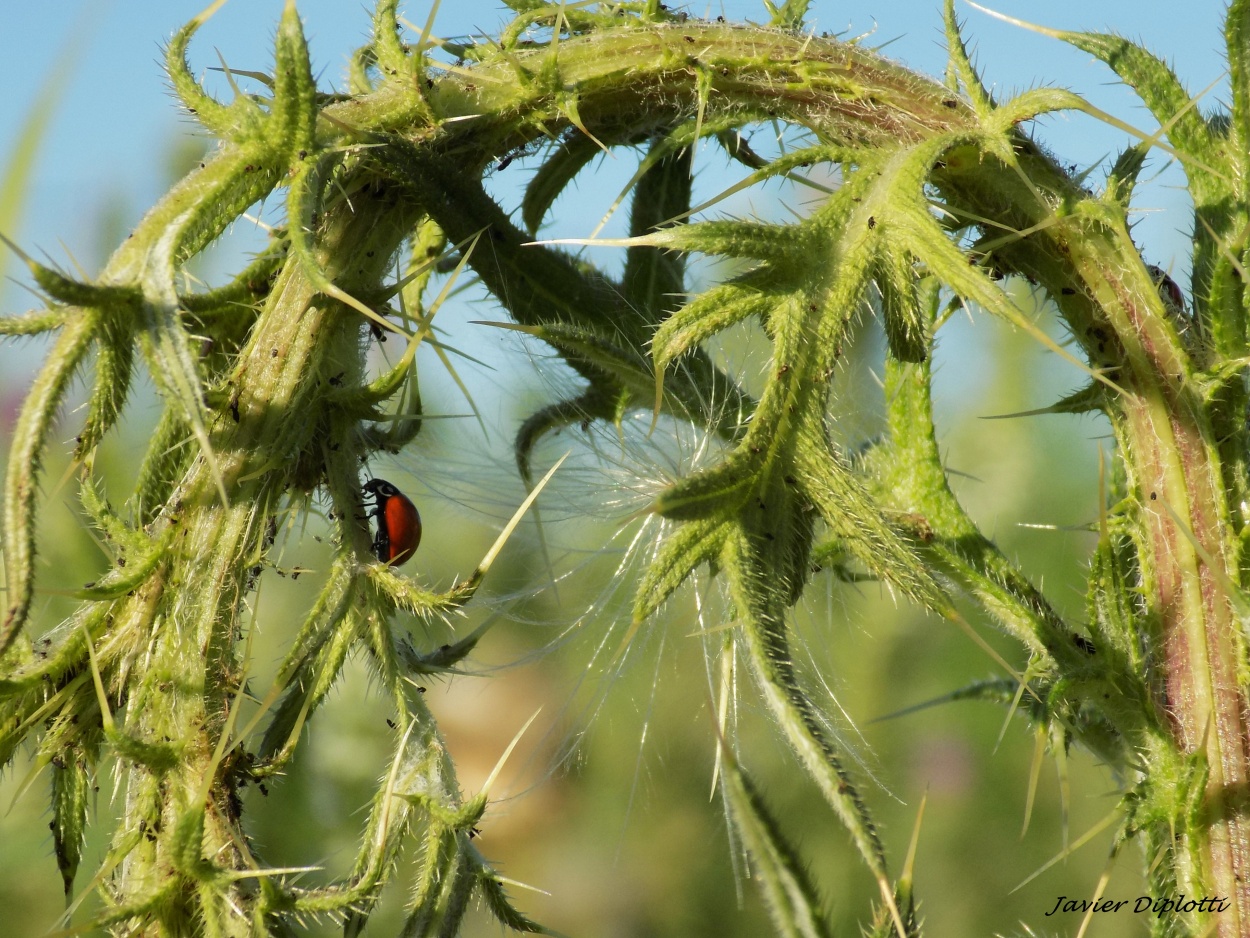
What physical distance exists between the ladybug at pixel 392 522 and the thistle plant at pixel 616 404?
4.8 inches

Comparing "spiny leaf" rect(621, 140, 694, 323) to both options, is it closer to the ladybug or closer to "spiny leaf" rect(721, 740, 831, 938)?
the ladybug

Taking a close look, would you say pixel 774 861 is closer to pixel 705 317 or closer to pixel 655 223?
pixel 705 317

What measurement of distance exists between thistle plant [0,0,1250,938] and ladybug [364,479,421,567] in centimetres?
12

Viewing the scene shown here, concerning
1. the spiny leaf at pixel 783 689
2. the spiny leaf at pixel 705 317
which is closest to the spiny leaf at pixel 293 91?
the spiny leaf at pixel 705 317

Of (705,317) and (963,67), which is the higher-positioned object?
(963,67)

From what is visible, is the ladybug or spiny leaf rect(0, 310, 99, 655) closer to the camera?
spiny leaf rect(0, 310, 99, 655)

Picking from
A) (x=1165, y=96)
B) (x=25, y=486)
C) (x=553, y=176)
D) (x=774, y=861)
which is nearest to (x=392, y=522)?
(x=553, y=176)

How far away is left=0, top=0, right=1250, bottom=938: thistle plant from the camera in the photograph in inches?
46.2

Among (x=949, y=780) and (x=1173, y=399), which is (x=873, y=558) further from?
(x=949, y=780)

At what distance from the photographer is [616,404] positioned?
1620mm

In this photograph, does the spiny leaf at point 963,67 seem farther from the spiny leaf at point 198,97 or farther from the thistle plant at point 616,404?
the spiny leaf at point 198,97

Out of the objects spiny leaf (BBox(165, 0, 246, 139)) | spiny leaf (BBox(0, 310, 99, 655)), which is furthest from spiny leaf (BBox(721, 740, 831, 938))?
spiny leaf (BBox(165, 0, 246, 139))

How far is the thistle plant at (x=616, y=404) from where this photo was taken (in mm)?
1173

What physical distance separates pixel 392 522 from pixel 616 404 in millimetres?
424
